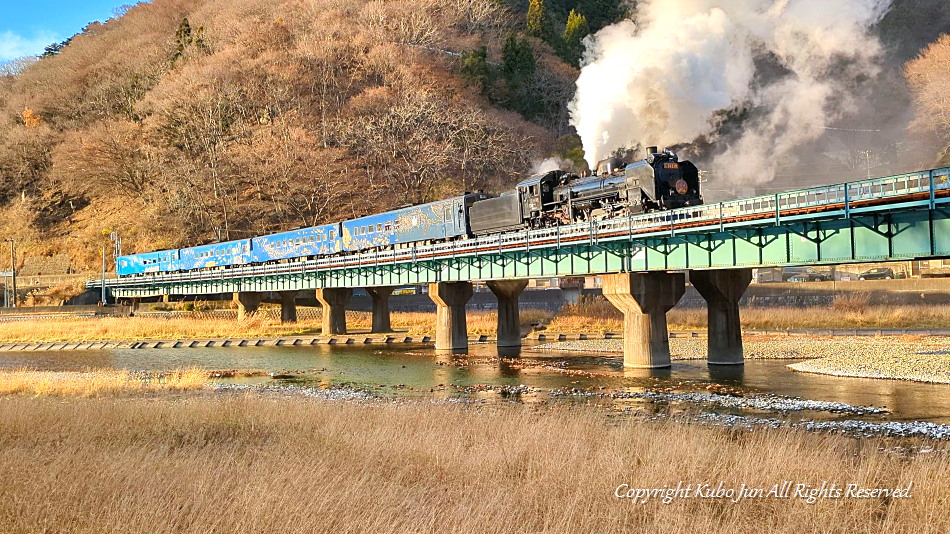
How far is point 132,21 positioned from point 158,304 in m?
76.6

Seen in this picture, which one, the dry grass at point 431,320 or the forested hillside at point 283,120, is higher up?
the forested hillside at point 283,120

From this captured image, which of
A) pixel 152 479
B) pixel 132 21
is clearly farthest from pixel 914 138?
pixel 132 21

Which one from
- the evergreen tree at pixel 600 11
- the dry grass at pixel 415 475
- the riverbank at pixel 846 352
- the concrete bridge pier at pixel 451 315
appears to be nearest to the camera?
the dry grass at pixel 415 475

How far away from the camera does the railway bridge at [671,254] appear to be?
25.0 m

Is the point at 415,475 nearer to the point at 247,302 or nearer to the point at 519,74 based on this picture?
the point at 247,302

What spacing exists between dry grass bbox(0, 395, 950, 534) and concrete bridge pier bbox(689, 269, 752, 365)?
1747 cm

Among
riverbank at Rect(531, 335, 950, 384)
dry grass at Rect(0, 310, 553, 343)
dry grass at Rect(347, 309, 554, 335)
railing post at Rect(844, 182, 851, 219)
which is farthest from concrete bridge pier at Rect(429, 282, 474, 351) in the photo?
railing post at Rect(844, 182, 851, 219)

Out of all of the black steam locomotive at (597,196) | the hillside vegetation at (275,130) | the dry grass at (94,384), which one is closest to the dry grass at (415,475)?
the dry grass at (94,384)

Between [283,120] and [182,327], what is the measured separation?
29.0 meters

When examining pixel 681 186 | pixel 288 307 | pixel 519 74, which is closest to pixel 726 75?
pixel 519 74

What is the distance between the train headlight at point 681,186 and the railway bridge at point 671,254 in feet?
7.66

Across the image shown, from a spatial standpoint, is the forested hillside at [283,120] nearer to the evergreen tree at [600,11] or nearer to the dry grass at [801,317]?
the evergreen tree at [600,11]

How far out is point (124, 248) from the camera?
103m

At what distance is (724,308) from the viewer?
3762 centimetres
